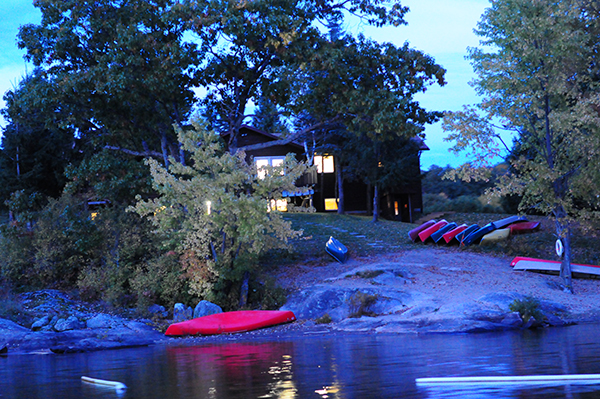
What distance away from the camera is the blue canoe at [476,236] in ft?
79.1

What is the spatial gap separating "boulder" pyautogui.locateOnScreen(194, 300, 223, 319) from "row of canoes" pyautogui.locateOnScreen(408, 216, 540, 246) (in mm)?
11972

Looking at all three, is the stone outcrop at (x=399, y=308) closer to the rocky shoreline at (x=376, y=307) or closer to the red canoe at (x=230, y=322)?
the rocky shoreline at (x=376, y=307)

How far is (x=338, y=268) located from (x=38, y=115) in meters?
12.8

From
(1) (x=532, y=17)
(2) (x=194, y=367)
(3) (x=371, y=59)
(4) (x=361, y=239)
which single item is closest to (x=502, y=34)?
(1) (x=532, y=17)

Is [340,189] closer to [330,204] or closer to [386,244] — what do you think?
[330,204]

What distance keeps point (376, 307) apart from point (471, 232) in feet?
32.8

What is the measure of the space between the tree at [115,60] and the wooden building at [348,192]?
17547mm

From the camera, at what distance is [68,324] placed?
1529cm

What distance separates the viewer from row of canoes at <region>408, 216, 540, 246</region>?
24.1 metres

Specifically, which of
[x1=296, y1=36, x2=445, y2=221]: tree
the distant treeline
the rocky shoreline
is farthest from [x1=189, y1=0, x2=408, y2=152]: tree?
the distant treeline

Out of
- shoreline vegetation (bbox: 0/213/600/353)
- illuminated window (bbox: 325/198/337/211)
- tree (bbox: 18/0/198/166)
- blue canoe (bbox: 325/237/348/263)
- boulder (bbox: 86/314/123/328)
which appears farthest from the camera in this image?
illuminated window (bbox: 325/198/337/211)

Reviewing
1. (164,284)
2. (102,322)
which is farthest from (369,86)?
(102,322)

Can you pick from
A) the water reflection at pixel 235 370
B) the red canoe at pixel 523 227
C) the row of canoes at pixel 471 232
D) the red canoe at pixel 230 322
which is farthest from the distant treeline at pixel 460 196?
the water reflection at pixel 235 370

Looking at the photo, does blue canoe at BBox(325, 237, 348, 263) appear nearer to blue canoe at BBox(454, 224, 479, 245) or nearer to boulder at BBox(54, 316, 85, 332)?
blue canoe at BBox(454, 224, 479, 245)
